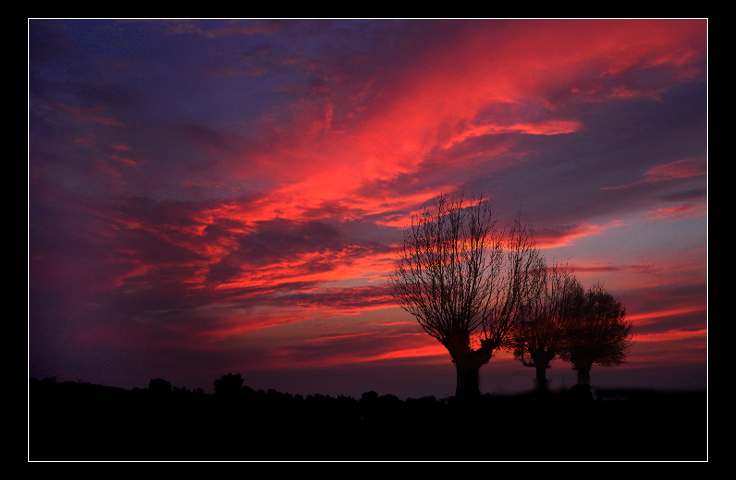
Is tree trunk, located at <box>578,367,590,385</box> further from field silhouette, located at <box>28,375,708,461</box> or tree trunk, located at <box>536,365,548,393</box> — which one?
field silhouette, located at <box>28,375,708,461</box>

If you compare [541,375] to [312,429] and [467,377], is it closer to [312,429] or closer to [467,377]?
[467,377]

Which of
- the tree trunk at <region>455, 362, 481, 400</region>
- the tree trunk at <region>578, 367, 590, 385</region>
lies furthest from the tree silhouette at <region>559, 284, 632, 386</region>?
the tree trunk at <region>455, 362, 481, 400</region>

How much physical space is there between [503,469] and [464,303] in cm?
1050

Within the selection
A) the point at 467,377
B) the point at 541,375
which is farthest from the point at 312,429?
the point at 541,375

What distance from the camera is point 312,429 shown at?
13.7m

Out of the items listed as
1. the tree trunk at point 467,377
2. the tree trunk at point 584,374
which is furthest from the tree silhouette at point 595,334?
the tree trunk at point 467,377

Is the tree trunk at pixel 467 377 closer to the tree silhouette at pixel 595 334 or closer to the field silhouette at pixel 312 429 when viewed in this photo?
the field silhouette at pixel 312 429

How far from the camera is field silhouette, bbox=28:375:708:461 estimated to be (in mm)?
12523

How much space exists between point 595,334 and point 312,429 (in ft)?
117

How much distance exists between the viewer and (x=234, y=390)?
15203 millimetres

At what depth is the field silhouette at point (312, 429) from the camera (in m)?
12.5
